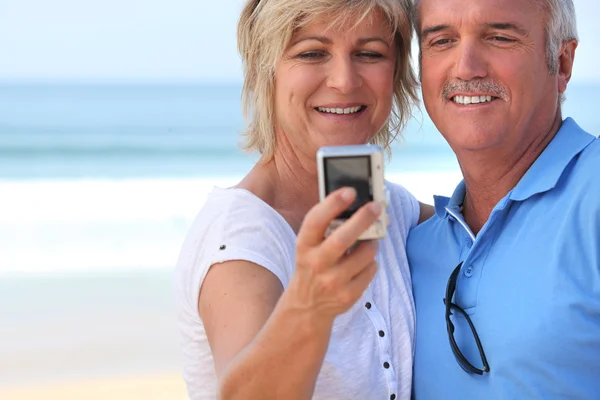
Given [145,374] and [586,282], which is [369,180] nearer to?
[586,282]

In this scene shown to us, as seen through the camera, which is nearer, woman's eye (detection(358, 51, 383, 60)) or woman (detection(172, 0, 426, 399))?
woman (detection(172, 0, 426, 399))

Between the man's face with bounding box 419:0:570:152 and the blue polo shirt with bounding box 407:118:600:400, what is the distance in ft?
0.47

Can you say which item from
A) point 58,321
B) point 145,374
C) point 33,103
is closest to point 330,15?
point 145,374

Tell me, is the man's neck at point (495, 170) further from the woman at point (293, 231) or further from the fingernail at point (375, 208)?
the fingernail at point (375, 208)

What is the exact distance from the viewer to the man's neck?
2990mm

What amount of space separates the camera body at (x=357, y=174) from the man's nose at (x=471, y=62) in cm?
121

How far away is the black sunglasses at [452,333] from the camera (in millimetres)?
2658

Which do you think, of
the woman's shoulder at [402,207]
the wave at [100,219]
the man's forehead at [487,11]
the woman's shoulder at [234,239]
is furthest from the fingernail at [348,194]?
the wave at [100,219]

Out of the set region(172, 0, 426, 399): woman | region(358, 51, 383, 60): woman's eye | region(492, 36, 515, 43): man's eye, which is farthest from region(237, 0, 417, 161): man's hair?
region(492, 36, 515, 43): man's eye

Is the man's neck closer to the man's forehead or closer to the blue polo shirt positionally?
the blue polo shirt

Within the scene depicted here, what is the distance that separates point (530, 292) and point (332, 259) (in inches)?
40.1

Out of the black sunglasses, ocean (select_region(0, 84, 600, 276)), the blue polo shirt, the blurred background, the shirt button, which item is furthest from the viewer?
ocean (select_region(0, 84, 600, 276))

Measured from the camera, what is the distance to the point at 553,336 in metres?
2.51

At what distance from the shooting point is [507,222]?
9.27 feet
